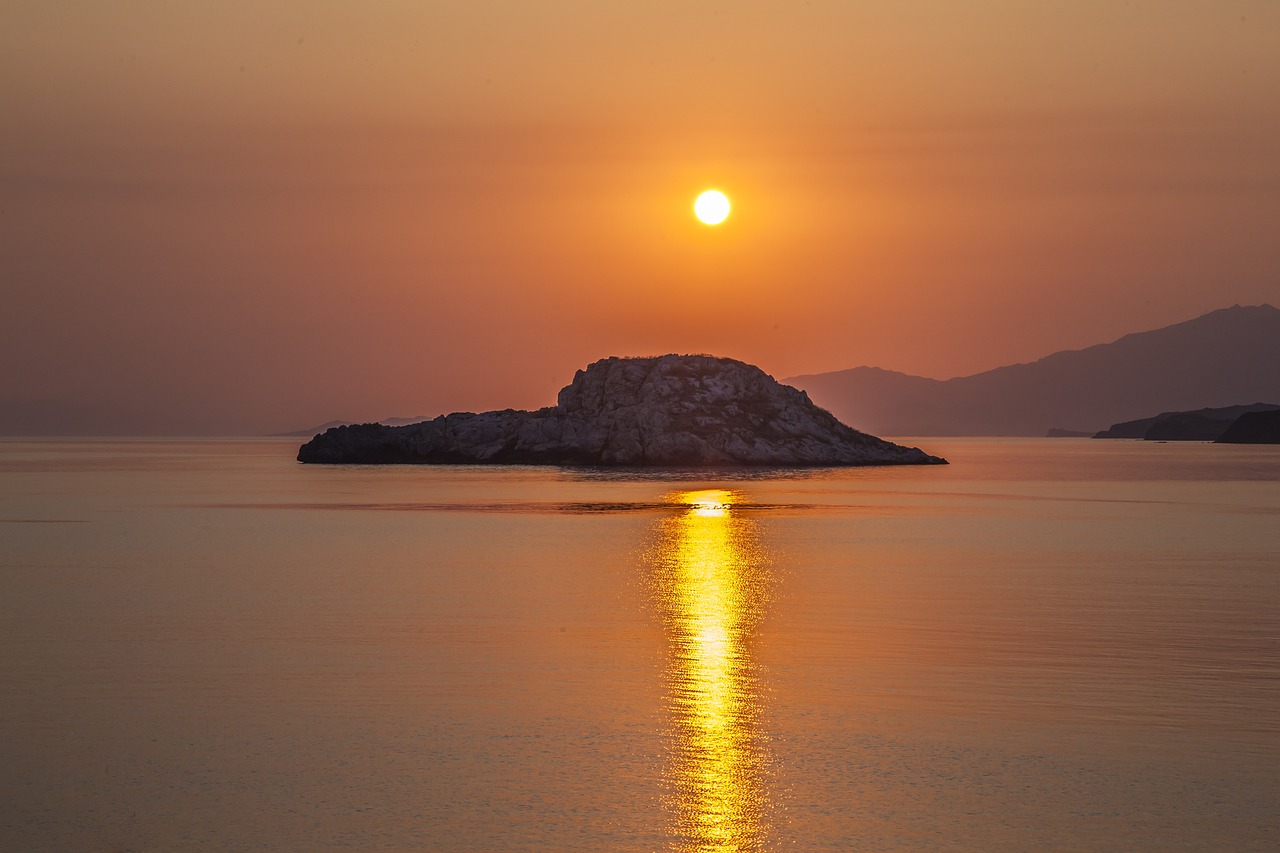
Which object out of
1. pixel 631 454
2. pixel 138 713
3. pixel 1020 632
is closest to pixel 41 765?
pixel 138 713

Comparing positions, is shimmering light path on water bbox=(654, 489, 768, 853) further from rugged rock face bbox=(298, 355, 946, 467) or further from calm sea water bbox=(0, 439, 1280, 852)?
rugged rock face bbox=(298, 355, 946, 467)

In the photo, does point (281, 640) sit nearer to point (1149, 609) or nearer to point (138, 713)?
point (138, 713)

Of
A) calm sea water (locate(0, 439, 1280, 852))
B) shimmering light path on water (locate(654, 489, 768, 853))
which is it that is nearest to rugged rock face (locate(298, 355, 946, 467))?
calm sea water (locate(0, 439, 1280, 852))

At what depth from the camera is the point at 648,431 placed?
16812 centimetres

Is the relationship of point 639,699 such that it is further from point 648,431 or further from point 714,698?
point 648,431

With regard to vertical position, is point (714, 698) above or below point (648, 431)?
below

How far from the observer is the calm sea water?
13.7 m

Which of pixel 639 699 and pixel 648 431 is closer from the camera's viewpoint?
pixel 639 699

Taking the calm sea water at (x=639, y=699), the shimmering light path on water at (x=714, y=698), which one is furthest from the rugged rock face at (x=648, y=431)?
the shimmering light path on water at (x=714, y=698)

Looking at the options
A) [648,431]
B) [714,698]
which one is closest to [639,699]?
[714,698]

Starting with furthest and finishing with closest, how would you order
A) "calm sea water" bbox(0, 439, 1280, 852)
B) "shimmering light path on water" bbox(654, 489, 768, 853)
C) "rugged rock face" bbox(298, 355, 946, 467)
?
"rugged rock face" bbox(298, 355, 946, 467) < "calm sea water" bbox(0, 439, 1280, 852) < "shimmering light path on water" bbox(654, 489, 768, 853)

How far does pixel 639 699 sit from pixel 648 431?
14862cm

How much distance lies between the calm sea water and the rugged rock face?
120 metres

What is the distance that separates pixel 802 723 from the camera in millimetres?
17969
